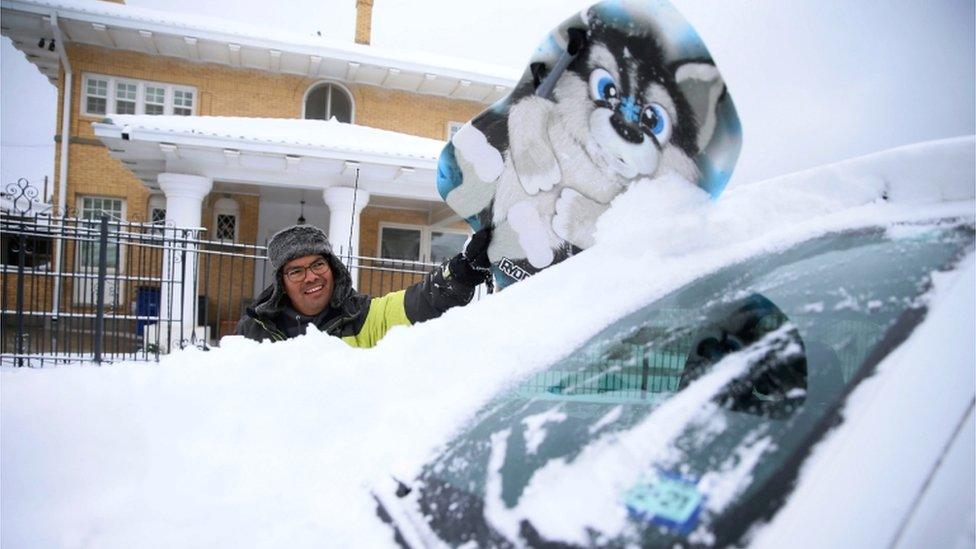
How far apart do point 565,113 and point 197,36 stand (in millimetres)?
12137

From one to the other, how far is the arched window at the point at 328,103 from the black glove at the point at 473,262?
11.8 m

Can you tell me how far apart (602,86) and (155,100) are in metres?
13.6

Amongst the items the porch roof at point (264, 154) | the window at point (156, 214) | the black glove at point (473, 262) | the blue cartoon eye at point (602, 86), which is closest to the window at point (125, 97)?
the window at point (156, 214)

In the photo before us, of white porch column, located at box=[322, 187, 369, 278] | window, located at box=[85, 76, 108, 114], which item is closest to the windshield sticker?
white porch column, located at box=[322, 187, 369, 278]

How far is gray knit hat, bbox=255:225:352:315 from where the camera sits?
276 cm

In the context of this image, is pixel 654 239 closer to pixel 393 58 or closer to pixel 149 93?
pixel 393 58

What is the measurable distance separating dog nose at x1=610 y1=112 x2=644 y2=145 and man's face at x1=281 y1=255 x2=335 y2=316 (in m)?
1.79

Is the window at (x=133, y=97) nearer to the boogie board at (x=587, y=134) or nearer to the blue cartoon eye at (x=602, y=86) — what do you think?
the boogie board at (x=587, y=134)

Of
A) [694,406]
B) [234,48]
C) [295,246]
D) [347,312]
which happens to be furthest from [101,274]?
[234,48]

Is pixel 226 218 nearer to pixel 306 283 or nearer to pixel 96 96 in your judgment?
pixel 96 96

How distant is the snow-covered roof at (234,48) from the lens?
10781mm

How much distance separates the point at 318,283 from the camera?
9.21 feet

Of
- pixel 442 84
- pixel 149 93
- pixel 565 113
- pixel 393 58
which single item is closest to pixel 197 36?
pixel 149 93

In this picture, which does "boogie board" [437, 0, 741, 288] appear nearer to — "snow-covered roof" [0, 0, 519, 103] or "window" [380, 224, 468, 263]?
"snow-covered roof" [0, 0, 519, 103]
